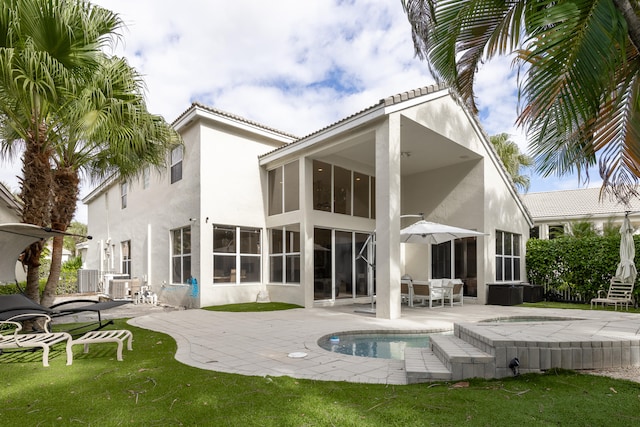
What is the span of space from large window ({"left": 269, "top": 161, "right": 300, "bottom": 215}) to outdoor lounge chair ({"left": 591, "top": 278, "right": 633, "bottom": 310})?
401 inches

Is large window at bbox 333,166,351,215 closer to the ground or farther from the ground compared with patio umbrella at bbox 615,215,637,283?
farther from the ground

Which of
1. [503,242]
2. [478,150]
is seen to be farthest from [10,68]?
[503,242]

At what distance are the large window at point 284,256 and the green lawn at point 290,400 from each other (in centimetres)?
835

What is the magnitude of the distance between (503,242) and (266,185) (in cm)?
941

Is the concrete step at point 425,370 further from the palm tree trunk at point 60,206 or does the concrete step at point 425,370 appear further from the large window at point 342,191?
the large window at point 342,191

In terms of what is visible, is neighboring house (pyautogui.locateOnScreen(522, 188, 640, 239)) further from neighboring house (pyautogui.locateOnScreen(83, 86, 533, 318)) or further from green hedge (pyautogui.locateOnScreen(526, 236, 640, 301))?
neighboring house (pyautogui.locateOnScreen(83, 86, 533, 318))

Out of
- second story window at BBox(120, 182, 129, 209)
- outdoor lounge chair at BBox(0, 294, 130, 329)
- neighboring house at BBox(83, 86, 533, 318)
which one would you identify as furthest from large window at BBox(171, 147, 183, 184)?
outdoor lounge chair at BBox(0, 294, 130, 329)

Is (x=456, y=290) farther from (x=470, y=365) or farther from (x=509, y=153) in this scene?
(x=509, y=153)

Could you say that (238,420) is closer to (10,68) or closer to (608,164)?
(608,164)

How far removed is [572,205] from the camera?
2506 cm

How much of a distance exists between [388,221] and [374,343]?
3451 mm

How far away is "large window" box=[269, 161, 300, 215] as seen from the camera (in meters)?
14.0

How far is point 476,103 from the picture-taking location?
18.5 feet

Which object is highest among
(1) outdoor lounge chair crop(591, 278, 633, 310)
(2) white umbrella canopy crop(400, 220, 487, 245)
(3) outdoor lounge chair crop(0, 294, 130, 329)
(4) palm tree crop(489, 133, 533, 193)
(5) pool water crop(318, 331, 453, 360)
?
(4) palm tree crop(489, 133, 533, 193)
